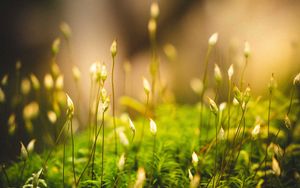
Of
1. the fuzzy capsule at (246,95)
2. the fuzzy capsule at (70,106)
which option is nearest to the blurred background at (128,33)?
the fuzzy capsule at (246,95)

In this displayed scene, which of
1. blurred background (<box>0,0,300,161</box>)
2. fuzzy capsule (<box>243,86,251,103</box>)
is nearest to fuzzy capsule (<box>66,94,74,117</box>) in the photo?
fuzzy capsule (<box>243,86,251,103</box>)

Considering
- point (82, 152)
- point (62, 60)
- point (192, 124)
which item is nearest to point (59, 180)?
point (82, 152)

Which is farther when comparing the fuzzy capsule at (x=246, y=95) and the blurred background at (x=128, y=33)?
the blurred background at (x=128, y=33)

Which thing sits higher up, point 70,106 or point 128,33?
point 128,33

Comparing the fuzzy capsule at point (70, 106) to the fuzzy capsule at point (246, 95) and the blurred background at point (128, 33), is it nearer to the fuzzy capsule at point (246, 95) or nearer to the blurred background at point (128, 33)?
the fuzzy capsule at point (246, 95)

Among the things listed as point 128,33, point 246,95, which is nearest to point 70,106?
point 246,95

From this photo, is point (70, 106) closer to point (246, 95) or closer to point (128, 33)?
point (246, 95)

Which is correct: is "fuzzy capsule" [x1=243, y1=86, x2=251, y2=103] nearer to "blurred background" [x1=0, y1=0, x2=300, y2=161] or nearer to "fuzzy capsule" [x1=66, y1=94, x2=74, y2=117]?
"fuzzy capsule" [x1=66, y1=94, x2=74, y2=117]

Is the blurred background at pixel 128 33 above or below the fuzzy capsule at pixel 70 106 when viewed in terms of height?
above
